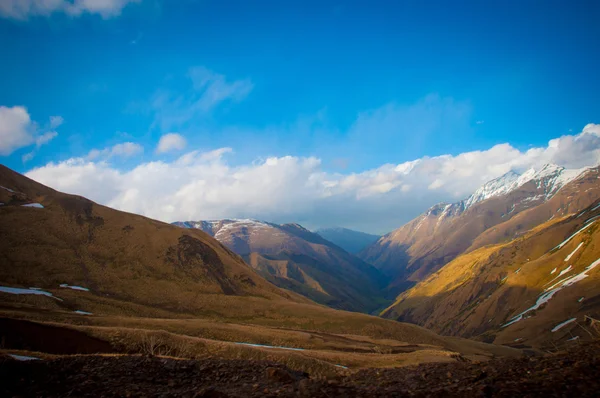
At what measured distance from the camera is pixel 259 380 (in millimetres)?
13438

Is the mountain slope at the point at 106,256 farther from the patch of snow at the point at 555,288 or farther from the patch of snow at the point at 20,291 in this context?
the patch of snow at the point at 555,288

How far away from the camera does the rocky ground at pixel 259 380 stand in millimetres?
9078

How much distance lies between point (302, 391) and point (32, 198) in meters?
135

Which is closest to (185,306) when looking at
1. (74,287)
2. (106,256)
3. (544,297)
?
(74,287)

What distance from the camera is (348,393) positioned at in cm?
1029

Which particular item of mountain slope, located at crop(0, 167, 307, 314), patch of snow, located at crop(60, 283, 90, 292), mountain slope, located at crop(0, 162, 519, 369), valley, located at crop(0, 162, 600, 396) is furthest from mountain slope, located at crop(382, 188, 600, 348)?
patch of snow, located at crop(60, 283, 90, 292)

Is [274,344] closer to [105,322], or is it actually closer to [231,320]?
[105,322]

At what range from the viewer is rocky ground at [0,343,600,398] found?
9.08 meters

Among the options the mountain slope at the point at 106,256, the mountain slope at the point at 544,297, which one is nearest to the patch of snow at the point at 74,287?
the mountain slope at the point at 106,256

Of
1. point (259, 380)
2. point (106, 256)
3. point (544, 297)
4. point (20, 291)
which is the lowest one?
point (544, 297)

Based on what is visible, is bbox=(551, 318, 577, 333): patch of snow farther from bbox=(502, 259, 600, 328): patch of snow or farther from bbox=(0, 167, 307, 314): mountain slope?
bbox=(0, 167, 307, 314): mountain slope

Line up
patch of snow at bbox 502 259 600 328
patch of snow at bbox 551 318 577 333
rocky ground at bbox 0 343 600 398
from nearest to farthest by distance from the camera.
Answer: rocky ground at bbox 0 343 600 398, patch of snow at bbox 551 318 577 333, patch of snow at bbox 502 259 600 328

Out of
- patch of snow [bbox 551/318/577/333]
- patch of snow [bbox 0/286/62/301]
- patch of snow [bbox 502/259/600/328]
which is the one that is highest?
patch of snow [bbox 0/286/62/301]

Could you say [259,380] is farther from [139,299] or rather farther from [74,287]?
[74,287]
